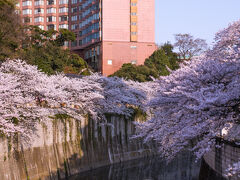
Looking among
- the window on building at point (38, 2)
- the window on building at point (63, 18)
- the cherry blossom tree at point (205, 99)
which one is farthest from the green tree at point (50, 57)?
the window on building at point (38, 2)

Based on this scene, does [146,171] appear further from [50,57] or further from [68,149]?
[50,57]

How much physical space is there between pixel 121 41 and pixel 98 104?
53847mm

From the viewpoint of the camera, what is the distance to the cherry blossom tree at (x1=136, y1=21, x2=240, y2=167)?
1642 cm

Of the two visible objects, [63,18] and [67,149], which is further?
[63,18]

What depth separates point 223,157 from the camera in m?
25.4

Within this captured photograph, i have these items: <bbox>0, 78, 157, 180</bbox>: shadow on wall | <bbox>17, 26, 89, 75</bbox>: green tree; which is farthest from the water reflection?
<bbox>17, 26, 89, 75</bbox>: green tree

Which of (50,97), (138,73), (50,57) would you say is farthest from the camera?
(138,73)

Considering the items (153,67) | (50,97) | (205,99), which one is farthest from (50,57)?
(205,99)

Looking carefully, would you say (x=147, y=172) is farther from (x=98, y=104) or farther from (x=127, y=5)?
(x=127, y=5)

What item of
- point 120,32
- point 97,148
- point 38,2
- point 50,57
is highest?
point 38,2

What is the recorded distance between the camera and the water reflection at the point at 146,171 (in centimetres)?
3319

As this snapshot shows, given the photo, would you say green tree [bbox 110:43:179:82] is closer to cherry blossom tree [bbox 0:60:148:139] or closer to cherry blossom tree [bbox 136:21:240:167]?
cherry blossom tree [bbox 0:60:148:139]

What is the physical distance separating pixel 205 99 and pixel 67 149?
20108 mm

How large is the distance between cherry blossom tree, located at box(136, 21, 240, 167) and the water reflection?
9183mm
